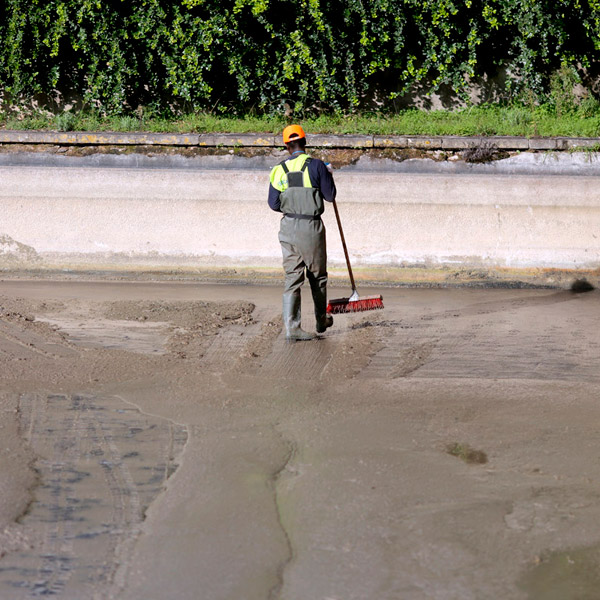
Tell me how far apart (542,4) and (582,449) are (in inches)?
304

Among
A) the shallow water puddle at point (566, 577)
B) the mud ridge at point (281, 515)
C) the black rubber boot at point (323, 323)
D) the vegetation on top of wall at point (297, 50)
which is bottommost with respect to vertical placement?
the shallow water puddle at point (566, 577)

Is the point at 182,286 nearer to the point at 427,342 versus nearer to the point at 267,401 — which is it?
the point at 427,342

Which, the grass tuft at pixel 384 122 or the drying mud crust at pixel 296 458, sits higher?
the grass tuft at pixel 384 122

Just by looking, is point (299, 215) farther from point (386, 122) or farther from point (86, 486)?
point (386, 122)

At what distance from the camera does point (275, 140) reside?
10.9 m

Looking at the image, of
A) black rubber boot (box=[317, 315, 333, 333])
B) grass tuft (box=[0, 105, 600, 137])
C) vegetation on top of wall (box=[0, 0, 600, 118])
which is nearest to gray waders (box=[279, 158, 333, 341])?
black rubber boot (box=[317, 315, 333, 333])

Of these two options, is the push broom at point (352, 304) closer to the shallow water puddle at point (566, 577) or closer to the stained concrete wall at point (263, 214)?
the stained concrete wall at point (263, 214)

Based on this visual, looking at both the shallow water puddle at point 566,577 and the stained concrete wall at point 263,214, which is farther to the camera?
the stained concrete wall at point 263,214

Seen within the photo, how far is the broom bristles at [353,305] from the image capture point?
322 inches

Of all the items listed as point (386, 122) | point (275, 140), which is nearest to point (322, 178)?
point (275, 140)

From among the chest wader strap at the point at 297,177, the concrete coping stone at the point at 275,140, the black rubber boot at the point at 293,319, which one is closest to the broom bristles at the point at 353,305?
the black rubber boot at the point at 293,319

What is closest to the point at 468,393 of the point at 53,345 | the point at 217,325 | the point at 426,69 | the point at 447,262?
the point at 217,325

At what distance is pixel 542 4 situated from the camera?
11461 millimetres

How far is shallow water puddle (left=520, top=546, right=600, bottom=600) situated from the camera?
3770 mm
